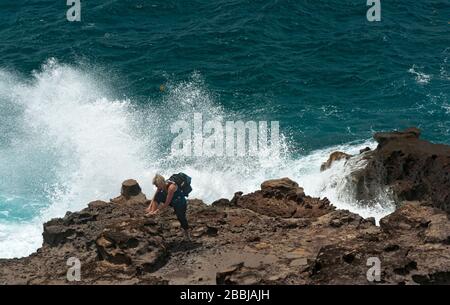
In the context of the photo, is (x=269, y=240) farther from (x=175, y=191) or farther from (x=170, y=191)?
(x=170, y=191)

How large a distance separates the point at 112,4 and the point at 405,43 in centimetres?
1505

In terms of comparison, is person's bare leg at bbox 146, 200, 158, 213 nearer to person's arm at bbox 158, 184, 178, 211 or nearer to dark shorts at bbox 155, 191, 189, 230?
dark shorts at bbox 155, 191, 189, 230

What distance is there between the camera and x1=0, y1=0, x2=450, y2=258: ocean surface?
84.2 ft

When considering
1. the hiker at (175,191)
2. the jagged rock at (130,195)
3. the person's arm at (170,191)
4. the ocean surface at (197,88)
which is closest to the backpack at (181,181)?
the hiker at (175,191)

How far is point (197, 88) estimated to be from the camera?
31.7 meters

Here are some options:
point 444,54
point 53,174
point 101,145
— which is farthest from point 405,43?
point 53,174

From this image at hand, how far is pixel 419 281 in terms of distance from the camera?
1366 centimetres

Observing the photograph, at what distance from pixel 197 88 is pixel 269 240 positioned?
634 inches

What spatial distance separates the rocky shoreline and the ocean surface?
1.87 meters

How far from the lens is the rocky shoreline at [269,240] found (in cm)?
1430

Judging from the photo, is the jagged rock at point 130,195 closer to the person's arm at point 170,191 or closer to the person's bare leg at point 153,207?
the person's bare leg at point 153,207

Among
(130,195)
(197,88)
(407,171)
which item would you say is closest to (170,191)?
(130,195)

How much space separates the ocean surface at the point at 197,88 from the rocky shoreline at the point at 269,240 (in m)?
1.87

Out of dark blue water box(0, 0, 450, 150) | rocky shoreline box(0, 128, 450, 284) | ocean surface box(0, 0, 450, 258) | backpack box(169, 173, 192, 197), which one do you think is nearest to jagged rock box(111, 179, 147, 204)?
rocky shoreline box(0, 128, 450, 284)
